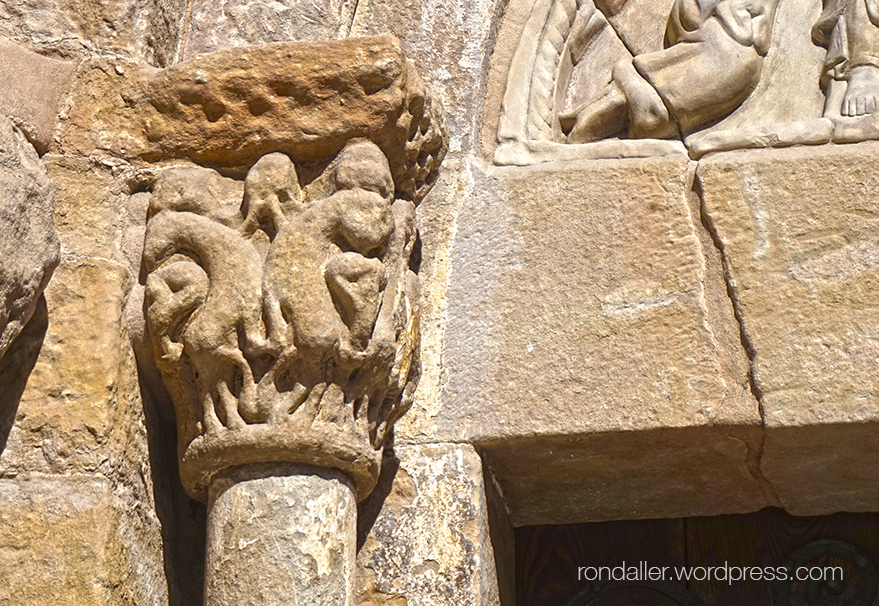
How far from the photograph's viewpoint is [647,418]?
4.94 ft

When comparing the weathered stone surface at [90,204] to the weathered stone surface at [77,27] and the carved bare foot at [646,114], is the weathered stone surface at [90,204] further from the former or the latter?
the carved bare foot at [646,114]

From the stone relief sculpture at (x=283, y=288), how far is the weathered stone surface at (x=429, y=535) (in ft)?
0.30

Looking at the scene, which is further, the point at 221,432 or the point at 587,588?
the point at 587,588

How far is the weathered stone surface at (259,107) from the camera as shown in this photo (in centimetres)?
147

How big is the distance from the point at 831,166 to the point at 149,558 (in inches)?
43.0

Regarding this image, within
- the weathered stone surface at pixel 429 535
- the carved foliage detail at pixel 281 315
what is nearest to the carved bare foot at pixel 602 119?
the carved foliage detail at pixel 281 315

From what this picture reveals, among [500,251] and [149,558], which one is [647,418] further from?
[149,558]

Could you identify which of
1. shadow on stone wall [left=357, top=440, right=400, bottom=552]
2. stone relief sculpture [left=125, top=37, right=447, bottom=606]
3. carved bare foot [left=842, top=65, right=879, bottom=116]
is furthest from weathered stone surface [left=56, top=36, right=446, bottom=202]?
carved bare foot [left=842, top=65, right=879, bottom=116]

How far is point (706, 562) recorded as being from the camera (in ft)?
6.01

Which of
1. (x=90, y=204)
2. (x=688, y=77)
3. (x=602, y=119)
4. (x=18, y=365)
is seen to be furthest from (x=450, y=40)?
(x=18, y=365)

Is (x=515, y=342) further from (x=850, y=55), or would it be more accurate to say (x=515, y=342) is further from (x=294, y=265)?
(x=850, y=55)

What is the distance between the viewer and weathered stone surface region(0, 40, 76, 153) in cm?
147

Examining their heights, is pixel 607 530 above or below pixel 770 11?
below

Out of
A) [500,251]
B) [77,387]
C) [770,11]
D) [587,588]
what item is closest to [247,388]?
[77,387]
